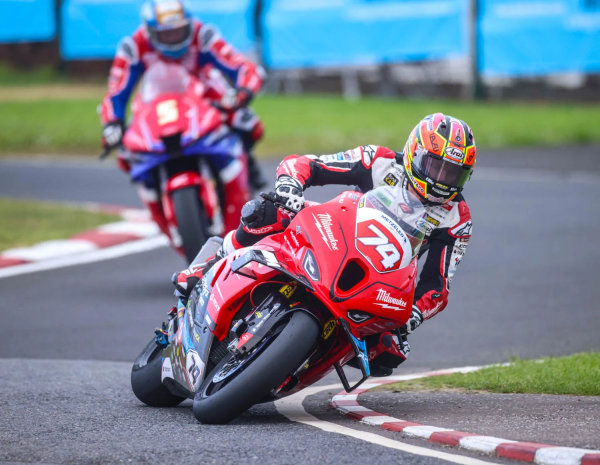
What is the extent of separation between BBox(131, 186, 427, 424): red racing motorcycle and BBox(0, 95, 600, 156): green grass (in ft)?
38.9

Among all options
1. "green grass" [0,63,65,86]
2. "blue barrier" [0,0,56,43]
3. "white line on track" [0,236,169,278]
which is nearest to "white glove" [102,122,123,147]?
"white line on track" [0,236,169,278]

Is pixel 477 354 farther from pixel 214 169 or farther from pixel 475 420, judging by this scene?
pixel 214 169

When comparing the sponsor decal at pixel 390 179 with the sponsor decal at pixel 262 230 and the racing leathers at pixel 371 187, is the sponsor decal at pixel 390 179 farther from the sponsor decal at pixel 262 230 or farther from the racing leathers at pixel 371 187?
the sponsor decal at pixel 262 230

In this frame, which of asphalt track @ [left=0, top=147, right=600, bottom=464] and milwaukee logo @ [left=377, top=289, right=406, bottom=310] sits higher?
milwaukee logo @ [left=377, top=289, right=406, bottom=310]

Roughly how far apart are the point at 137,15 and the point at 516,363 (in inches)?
788

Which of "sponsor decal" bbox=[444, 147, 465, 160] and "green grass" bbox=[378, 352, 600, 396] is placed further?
"green grass" bbox=[378, 352, 600, 396]

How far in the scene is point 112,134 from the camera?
29.0 feet

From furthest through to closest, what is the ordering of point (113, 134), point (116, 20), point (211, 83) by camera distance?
point (116, 20), point (211, 83), point (113, 134)

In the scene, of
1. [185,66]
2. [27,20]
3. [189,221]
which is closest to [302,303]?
[189,221]

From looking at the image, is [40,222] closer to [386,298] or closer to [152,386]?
[152,386]

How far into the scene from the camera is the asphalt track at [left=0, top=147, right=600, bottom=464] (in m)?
4.52

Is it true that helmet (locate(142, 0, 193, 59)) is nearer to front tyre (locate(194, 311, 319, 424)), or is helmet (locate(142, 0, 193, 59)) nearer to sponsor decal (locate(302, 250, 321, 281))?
sponsor decal (locate(302, 250, 321, 281))

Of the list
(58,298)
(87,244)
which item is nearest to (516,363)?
(58,298)

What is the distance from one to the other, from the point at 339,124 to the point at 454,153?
47.4 feet
